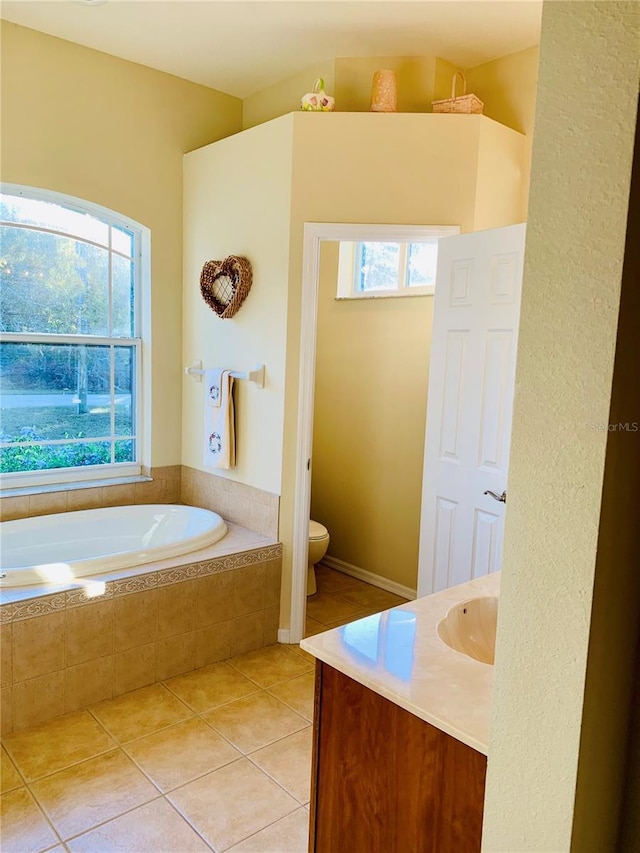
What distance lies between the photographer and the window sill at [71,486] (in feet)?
10.7

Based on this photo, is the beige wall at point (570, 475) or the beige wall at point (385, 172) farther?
the beige wall at point (385, 172)

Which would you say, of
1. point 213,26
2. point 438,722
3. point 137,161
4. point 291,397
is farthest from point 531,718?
point 137,161

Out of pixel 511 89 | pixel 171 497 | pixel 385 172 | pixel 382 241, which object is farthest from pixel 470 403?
pixel 171 497

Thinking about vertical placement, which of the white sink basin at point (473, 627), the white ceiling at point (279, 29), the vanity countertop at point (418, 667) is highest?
the white ceiling at point (279, 29)

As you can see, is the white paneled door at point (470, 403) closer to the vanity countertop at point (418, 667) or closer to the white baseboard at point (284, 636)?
the white baseboard at point (284, 636)

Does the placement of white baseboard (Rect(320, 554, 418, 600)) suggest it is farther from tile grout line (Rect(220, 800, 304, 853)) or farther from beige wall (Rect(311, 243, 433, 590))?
tile grout line (Rect(220, 800, 304, 853))

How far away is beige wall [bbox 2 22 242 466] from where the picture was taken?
3.12 m

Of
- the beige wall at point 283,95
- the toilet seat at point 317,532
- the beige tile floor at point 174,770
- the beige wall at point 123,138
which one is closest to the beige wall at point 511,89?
the beige wall at point 283,95

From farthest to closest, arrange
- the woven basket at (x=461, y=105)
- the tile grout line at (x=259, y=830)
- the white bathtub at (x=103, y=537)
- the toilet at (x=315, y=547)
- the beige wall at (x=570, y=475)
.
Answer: the toilet at (x=315, y=547), the woven basket at (x=461, y=105), the white bathtub at (x=103, y=537), the tile grout line at (x=259, y=830), the beige wall at (x=570, y=475)

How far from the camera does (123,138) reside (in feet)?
11.4

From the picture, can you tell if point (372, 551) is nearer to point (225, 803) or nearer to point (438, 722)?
point (225, 803)

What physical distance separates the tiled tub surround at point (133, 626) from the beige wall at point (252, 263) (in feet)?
1.70

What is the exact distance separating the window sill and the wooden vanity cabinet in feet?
7.93

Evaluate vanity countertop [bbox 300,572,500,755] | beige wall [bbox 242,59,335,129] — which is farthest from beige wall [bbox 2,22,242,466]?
vanity countertop [bbox 300,572,500,755]
